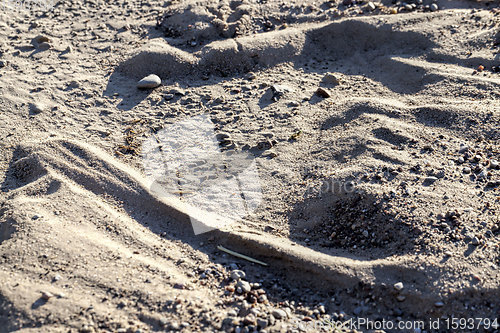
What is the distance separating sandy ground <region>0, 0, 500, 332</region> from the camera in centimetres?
292

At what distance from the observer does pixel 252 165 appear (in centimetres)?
387

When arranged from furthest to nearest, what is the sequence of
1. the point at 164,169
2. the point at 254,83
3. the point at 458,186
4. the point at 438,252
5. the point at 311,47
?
1. the point at 311,47
2. the point at 254,83
3. the point at 164,169
4. the point at 458,186
5. the point at 438,252

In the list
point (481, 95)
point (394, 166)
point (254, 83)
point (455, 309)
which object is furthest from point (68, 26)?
point (455, 309)

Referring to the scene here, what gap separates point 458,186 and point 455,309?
91 cm

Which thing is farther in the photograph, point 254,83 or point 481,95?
point 254,83

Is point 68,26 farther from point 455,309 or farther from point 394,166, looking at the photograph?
point 455,309

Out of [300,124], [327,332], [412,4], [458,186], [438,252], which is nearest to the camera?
[327,332]

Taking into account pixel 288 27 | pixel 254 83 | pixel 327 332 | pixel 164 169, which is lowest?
pixel 327 332

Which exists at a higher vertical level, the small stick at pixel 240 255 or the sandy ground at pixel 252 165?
the sandy ground at pixel 252 165

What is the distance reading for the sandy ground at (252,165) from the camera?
292 cm

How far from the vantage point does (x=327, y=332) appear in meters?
2.84

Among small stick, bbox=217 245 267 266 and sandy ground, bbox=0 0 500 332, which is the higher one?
sandy ground, bbox=0 0 500 332

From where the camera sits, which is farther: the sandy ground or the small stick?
the small stick

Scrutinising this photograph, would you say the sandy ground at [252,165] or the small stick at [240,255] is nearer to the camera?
the sandy ground at [252,165]
